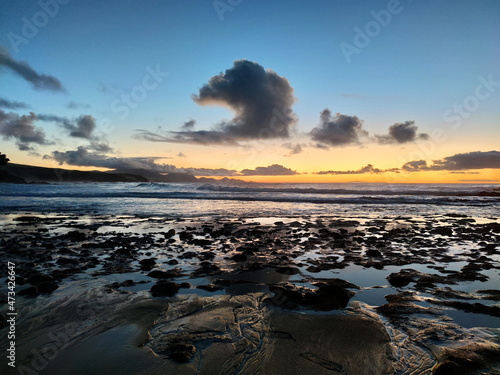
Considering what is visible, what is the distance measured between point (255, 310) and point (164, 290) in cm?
190

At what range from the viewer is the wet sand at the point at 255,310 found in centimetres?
318

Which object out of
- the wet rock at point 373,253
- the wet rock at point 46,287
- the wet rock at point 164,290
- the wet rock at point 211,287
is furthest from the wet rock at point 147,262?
the wet rock at point 373,253

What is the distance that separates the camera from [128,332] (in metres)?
3.79

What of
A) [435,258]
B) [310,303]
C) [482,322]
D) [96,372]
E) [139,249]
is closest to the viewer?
[96,372]

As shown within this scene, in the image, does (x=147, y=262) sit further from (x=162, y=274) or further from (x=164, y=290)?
(x=164, y=290)

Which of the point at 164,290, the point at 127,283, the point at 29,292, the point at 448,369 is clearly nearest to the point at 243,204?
the point at 127,283

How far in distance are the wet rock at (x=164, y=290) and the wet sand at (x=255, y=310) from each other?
0.07 feet

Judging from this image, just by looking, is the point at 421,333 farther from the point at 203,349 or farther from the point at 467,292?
the point at 203,349

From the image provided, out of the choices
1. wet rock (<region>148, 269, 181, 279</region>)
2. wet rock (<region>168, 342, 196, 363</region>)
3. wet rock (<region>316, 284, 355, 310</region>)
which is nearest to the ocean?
wet rock (<region>148, 269, 181, 279</region>)

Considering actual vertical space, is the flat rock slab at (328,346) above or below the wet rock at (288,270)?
above

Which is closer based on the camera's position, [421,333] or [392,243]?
[421,333]

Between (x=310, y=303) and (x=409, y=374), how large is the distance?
1.85 m

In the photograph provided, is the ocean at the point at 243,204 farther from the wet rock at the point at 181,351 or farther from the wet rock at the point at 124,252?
the wet rock at the point at 181,351

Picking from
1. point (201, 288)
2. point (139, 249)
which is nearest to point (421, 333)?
point (201, 288)
